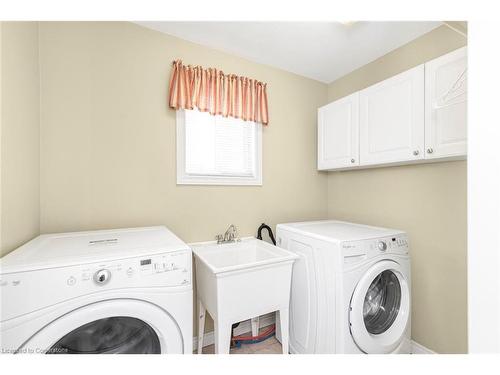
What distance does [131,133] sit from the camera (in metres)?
1.66

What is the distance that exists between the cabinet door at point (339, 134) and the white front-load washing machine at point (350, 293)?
76 cm

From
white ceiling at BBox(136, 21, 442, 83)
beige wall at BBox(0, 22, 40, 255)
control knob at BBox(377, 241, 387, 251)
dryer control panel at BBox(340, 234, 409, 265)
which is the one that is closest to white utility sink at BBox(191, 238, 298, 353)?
dryer control panel at BBox(340, 234, 409, 265)

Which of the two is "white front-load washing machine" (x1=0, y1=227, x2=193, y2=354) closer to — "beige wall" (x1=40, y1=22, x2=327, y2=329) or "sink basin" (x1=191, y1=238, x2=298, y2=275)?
"beige wall" (x1=40, y1=22, x2=327, y2=329)

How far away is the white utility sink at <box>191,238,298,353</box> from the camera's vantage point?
131 cm

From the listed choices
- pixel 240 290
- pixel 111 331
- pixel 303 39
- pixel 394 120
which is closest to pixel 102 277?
pixel 111 331

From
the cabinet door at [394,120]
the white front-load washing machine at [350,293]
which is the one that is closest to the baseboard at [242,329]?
the white front-load washing machine at [350,293]

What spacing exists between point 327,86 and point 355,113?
863mm

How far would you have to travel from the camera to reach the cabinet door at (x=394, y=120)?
4.94ft

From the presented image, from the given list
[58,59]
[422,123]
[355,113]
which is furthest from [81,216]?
[422,123]

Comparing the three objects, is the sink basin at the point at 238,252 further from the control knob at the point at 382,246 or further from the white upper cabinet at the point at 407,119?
the white upper cabinet at the point at 407,119

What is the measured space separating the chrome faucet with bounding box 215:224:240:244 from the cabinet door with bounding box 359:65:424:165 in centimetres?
125

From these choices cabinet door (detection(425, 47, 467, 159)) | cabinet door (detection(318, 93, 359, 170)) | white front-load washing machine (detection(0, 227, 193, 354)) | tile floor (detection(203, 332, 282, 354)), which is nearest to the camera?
white front-load washing machine (detection(0, 227, 193, 354))

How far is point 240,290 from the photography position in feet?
4.46
